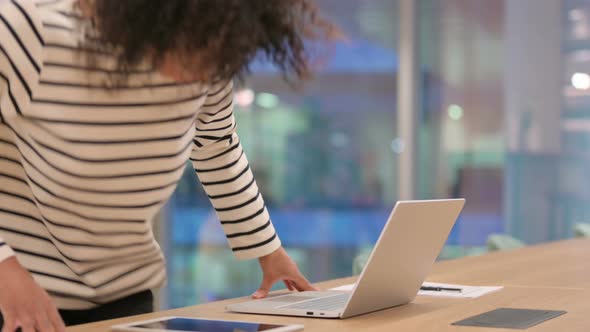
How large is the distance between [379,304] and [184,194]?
449 cm

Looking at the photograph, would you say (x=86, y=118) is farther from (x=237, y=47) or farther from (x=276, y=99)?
(x=276, y=99)

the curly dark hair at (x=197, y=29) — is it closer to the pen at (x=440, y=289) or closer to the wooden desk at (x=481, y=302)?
the wooden desk at (x=481, y=302)

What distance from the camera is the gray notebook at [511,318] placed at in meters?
1.47

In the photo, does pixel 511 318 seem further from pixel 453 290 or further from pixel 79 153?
pixel 79 153

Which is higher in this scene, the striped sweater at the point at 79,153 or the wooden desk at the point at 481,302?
the striped sweater at the point at 79,153

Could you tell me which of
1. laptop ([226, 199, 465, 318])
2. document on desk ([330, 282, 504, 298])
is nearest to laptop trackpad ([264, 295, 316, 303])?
laptop ([226, 199, 465, 318])

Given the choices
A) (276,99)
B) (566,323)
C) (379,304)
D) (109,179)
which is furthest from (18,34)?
(276,99)

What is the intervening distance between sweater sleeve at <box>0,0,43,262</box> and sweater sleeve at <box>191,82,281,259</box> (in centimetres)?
44

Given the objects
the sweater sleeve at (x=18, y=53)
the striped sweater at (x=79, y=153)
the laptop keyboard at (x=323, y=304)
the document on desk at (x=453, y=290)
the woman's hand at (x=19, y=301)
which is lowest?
the document on desk at (x=453, y=290)

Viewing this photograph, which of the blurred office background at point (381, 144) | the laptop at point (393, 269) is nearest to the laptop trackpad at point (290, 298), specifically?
the laptop at point (393, 269)

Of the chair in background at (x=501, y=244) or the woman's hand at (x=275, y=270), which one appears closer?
the woman's hand at (x=275, y=270)

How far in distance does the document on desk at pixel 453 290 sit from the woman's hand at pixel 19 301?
857 millimetres

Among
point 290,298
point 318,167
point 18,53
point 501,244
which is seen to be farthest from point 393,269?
point 318,167

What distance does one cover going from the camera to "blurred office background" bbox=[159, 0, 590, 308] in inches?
232
